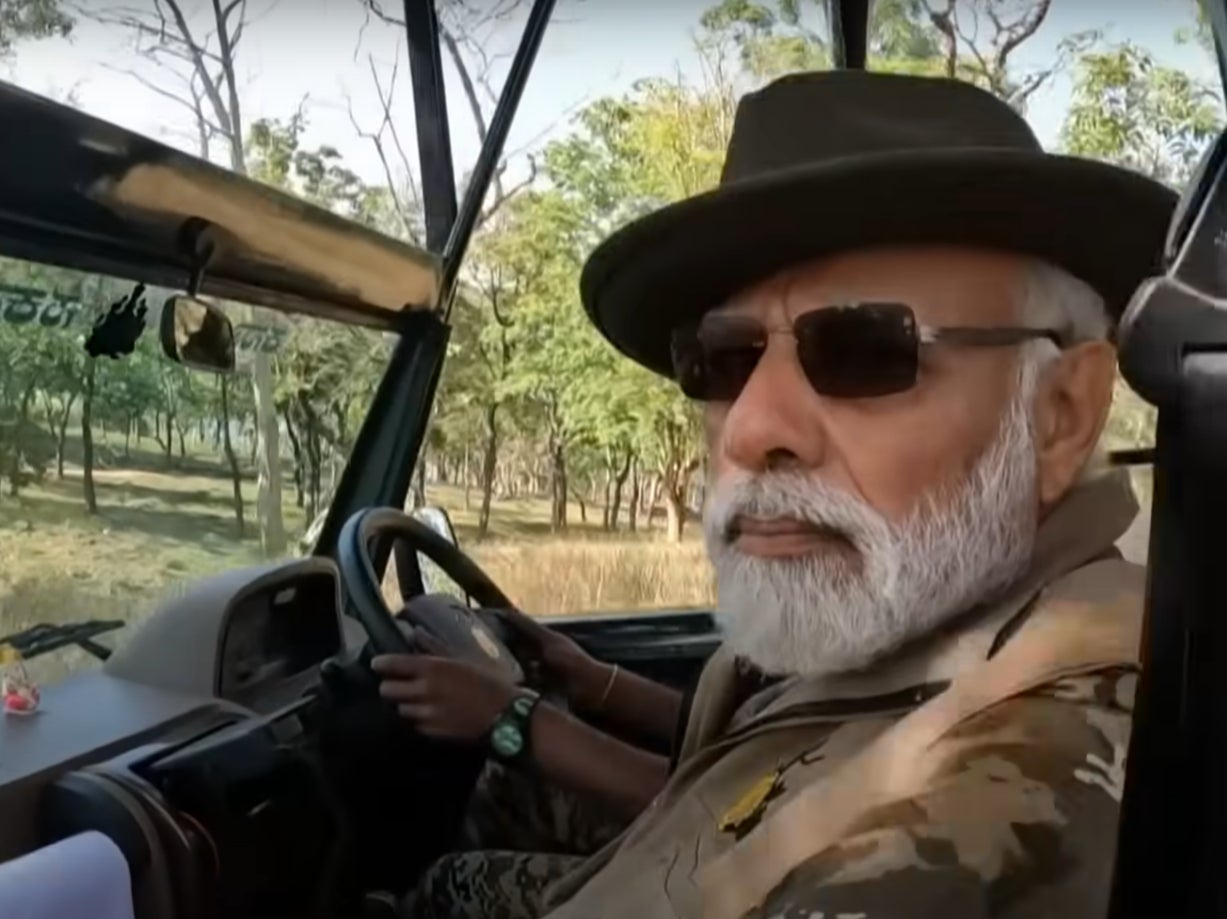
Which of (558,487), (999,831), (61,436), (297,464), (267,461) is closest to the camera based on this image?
(999,831)

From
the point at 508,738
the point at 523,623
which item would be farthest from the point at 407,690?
the point at 523,623

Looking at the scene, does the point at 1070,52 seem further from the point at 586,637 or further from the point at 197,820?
the point at 197,820

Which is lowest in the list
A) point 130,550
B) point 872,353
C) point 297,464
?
point 130,550

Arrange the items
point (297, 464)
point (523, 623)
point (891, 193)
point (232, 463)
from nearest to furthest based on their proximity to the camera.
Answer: point (891, 193) < point (523, 623) < point (232, 463) < point (297, 464)

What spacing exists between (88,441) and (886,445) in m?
1.26

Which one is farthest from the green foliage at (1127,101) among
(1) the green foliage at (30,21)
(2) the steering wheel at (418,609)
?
(1) the green foliage at (30,21)

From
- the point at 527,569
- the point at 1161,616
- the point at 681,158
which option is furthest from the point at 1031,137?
the point at 527,569

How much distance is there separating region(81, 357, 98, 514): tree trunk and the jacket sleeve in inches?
54.6

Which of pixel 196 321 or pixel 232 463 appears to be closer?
pixel 196 321

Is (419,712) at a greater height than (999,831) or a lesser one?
lesser

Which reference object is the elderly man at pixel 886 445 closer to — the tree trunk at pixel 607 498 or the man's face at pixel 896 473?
the man's face at pixel 896 473

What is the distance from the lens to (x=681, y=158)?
3135 mm

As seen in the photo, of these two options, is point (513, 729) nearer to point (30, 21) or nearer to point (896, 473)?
point (896, 473)

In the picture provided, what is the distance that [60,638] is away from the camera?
2.06 m
